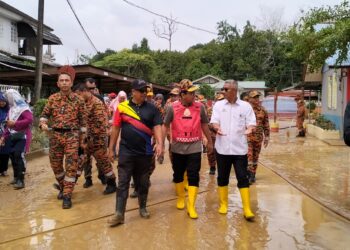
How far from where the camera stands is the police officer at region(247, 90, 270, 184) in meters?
7.63

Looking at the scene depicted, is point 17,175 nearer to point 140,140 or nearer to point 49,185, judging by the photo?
point 49,185

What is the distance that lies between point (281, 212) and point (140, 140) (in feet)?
7.18

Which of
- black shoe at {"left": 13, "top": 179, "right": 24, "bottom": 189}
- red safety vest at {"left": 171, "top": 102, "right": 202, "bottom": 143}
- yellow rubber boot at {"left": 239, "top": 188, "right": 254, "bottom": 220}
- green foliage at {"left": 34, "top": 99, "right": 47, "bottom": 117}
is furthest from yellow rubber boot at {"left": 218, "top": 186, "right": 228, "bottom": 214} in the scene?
green foliage at {"left": 34, "top": 99, "right": 47, "bottom": 117}

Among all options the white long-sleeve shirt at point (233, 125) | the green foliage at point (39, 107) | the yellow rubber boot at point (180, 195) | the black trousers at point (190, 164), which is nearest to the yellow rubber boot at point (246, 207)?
the white long-sleeve shirt at point (233, 125)

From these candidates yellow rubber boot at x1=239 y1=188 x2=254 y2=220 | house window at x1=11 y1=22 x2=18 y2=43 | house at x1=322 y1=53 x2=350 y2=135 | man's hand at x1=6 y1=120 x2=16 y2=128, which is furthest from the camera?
house window at x1=11 y1=22 x2=18 y2=43

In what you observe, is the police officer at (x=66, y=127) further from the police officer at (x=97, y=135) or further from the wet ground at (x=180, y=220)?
the police officer at (x=97, y=135)

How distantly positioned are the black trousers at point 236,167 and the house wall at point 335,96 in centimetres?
1038

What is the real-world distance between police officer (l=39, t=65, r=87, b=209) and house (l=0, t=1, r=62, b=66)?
68.0ft

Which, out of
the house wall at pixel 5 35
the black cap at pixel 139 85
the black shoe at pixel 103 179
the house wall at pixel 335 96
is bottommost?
the black shoe at pixel 103 179

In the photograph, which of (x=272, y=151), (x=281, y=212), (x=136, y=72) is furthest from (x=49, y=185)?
(x=136, y=72)

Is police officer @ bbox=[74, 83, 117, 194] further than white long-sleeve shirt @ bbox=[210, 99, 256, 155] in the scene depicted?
Yes

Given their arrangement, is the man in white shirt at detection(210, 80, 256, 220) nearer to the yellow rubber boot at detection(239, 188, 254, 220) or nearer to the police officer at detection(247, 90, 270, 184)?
the yellow rubber boot at detection(239, 188, 254, 220)

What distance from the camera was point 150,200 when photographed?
6.51 m

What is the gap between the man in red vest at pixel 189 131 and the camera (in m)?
5.68
